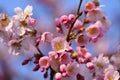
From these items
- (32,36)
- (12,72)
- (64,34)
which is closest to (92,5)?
(64,34)

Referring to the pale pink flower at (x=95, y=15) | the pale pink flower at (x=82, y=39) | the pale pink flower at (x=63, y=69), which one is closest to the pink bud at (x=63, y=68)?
the pale pink flower at (x=63, y=69)

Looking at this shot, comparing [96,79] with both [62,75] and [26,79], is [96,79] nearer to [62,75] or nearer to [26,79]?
[62,75]

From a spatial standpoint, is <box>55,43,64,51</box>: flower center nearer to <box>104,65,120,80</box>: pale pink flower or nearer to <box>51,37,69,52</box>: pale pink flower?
<box>51,37,69,52</box>: pale pink flower

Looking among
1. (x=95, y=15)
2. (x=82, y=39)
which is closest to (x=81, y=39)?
(x=82, y=39)

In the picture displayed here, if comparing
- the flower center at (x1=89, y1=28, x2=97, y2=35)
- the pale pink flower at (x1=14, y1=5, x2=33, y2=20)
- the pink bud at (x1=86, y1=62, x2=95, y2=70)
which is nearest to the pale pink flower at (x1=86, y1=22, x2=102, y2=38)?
the flower center at (x1=89, y1=28, x2=97, y2=35)

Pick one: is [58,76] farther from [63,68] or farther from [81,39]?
[81,39]
